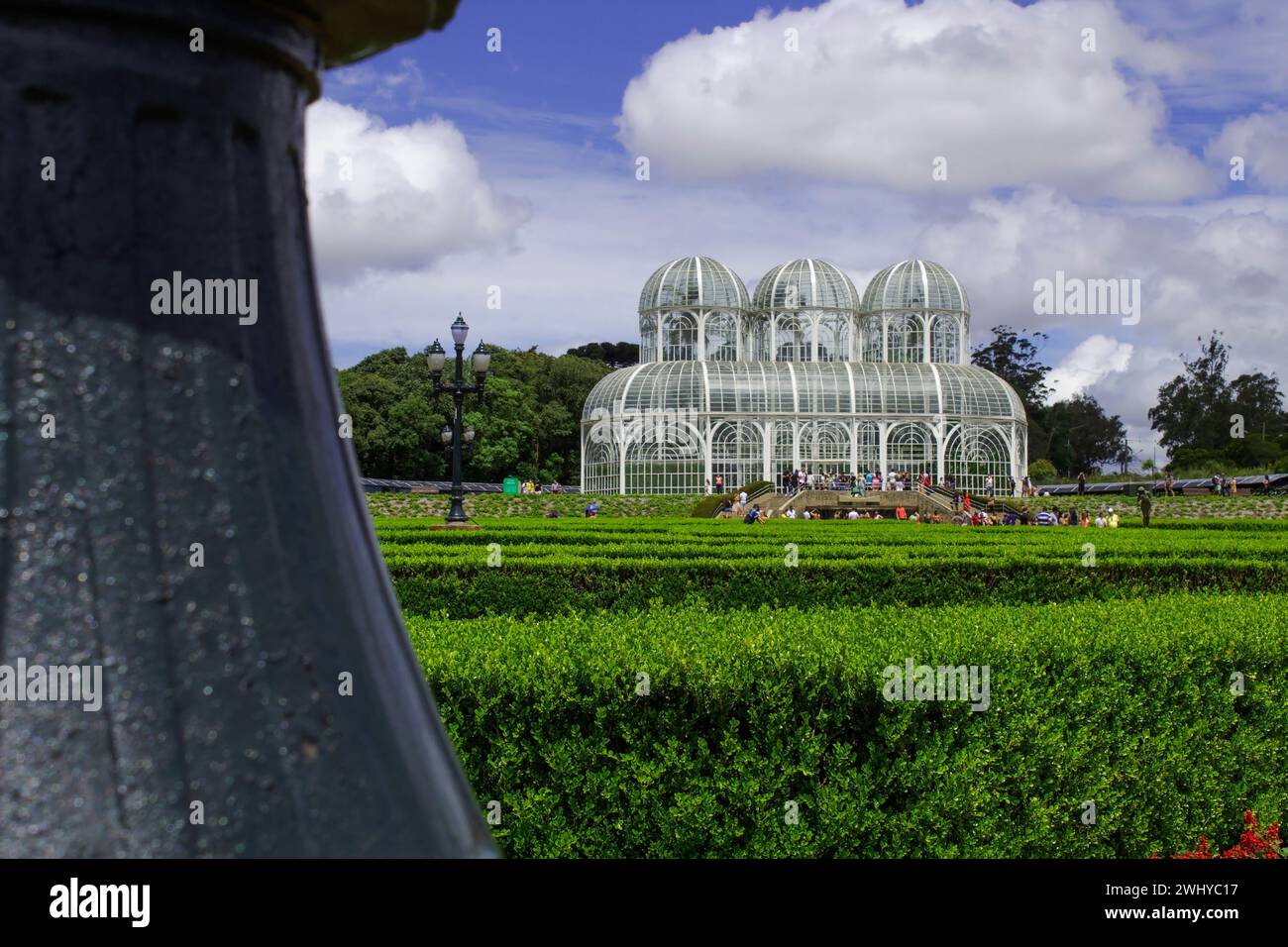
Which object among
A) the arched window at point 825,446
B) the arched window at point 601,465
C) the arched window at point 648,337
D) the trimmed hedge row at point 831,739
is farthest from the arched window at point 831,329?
the trimmed hedge row at point 831,739

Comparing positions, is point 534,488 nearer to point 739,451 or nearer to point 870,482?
point 739,451

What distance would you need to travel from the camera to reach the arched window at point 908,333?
5056 cm

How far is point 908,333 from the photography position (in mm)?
50625

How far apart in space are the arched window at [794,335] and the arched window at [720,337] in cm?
207

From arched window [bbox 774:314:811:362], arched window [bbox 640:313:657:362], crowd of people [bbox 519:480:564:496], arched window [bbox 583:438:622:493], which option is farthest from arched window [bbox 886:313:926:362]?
crowd of people [bbox 519:480:564:496]

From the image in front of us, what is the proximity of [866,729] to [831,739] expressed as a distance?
130mm

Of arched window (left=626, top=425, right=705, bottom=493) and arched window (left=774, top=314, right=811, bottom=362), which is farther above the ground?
arched window (left=774, top=314, right=811, bottom=362)

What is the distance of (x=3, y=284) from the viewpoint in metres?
0.69

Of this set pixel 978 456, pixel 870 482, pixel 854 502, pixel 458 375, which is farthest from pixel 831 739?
pixel 978 456

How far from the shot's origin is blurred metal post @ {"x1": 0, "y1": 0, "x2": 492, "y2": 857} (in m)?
0.67

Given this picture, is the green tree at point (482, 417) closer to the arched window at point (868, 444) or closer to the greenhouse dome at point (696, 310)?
the greenhouse dome at point (696, 310)

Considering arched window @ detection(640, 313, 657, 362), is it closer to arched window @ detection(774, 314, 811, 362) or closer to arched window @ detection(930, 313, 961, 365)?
arched window @ detection(774, 314, 811, 362)
